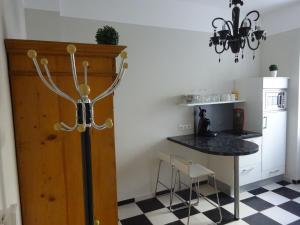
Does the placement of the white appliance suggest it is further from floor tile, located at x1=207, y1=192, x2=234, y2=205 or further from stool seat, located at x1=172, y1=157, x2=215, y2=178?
stool seat, located at x1=172, y1=157, x2=215, y2=178

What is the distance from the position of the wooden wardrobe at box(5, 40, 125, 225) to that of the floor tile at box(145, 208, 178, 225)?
1338 millimetres

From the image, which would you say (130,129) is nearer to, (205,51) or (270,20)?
(205,51)

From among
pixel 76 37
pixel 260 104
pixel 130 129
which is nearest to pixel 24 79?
pixel 76 37

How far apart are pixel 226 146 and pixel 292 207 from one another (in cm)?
121

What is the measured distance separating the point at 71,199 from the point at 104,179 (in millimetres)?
208

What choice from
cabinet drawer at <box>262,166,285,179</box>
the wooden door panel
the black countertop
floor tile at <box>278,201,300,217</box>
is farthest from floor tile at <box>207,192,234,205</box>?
the wooden door panel

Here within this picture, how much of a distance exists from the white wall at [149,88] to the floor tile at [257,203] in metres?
1.10

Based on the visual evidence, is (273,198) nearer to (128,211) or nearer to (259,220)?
(259,220)

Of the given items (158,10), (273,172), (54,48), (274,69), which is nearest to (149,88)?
(158,10)

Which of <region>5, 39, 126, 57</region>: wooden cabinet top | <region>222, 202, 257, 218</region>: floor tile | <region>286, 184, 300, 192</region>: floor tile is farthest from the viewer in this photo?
<region>286, 184, 300, 192</region>: floor tile

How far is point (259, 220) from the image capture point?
7.93ft

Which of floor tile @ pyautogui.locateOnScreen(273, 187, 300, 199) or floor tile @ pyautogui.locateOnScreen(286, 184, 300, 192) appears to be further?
floor tile @ pyautogui.locateOnScreen(286, 184, 300, 192)

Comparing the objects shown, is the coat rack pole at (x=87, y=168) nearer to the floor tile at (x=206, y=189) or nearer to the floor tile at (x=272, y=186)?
the floor tile at (x=206, y=189)

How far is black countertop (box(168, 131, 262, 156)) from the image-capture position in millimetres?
2242
